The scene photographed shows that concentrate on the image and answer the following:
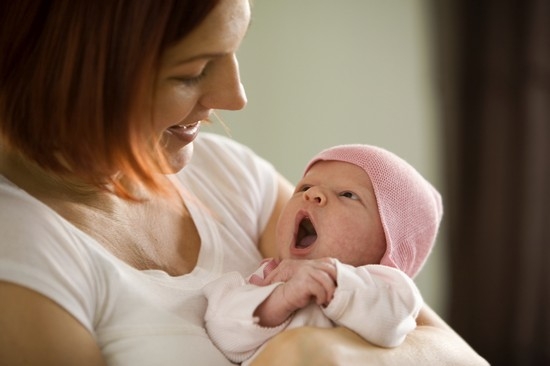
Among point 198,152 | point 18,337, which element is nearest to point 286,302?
point 18,337

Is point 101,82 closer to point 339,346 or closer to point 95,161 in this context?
point 95,161

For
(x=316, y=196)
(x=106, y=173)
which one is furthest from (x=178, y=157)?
(x=316, y=196)

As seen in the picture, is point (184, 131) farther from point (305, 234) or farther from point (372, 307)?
point (372, 307)

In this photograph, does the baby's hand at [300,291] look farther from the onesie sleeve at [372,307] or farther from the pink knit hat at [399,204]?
the pink knit hat at [399,204]

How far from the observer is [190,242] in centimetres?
153

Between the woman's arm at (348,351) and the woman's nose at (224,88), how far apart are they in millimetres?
392

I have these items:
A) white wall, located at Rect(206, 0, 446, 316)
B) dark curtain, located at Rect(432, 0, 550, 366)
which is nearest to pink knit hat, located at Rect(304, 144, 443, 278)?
white wall, located at Rect(206, 0, 446, 316)

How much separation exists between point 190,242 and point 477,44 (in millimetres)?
1941

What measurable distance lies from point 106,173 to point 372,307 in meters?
0.48

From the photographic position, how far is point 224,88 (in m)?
1.35

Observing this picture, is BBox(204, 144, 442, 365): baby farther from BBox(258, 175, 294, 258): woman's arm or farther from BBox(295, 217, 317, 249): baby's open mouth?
BBox(258, 175, 294, 258): woman's arm

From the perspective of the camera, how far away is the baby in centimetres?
130

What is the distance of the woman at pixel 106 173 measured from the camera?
119 cm

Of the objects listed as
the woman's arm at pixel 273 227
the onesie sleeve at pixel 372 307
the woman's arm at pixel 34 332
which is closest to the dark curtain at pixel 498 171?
Result: the woman's arm at pixel 273 227
